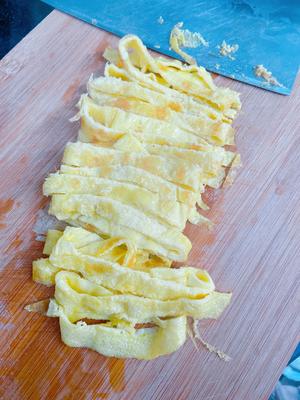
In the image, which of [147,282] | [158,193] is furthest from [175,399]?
[158,193]

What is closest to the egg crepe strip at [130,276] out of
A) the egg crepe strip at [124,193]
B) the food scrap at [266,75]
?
the egg crepe strip at [124,193]

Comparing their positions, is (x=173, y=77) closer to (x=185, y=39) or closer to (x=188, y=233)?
(x=185, y=39)

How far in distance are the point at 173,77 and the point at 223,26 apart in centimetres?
64

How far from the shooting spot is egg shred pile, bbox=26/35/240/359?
223 cm

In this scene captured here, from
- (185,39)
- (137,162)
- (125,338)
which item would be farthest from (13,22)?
(125,338)

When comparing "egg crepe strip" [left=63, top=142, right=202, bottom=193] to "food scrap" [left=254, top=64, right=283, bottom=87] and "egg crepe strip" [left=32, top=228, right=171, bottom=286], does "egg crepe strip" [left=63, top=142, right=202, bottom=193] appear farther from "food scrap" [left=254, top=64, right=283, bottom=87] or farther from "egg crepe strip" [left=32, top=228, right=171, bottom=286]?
"food scrap" [left=254, top=64, right=283, bottom=87]

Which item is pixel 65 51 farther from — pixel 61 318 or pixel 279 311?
pixel 279 311

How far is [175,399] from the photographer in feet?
7.19

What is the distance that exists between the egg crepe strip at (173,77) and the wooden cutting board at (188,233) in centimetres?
16

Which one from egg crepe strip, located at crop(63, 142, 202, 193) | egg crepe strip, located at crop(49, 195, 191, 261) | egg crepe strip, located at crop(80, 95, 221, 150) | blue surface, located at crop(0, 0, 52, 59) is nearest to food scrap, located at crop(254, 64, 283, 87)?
egg crepe strip, located at crop(80, 95, 221, 150)

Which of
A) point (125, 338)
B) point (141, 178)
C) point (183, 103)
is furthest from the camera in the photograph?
Result: point (183, 103)

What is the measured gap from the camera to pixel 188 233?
2561 millimetres

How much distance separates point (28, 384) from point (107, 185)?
0.99 meters

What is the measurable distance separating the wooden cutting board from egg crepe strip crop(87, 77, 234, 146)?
0.19 m
